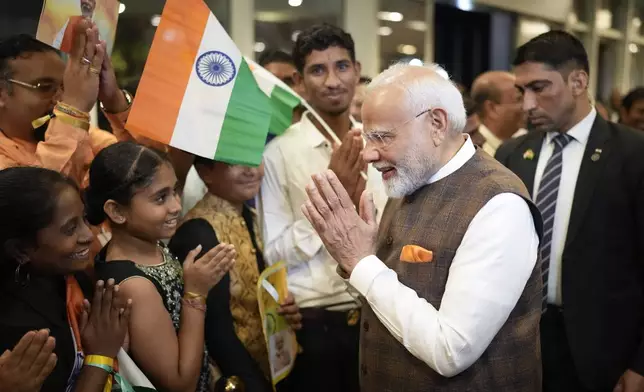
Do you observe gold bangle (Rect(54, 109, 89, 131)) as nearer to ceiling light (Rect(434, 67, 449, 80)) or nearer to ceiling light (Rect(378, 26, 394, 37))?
ceiling light (Rect(434, 67, 449, 80))

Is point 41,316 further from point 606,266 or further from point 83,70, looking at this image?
point 606,266

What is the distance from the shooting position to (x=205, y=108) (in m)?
2.07

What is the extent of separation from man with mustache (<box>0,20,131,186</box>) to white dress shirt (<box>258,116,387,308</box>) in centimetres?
69

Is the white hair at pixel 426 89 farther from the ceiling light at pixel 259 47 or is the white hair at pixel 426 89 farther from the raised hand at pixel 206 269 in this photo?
the ceiling light at pixel 259 47

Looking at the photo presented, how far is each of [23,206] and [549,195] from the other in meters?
1.66

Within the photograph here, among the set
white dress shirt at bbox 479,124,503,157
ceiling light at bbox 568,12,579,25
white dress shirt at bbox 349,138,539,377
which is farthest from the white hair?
ceiling light at bbox 568,12,579,25

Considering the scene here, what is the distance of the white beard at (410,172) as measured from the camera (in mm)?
1615

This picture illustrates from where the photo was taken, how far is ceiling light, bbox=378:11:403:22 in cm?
629

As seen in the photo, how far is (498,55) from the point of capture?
27.1 ft

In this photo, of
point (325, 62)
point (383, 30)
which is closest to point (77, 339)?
point (325, 62)

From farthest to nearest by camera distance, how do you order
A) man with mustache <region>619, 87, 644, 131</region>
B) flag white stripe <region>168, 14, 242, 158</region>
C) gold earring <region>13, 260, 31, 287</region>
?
1. man with mustache <region>619, 87, 644, 131</region>
2. flag white stripe <region>168, 14, 242, 158</region>
3. gold earring <region>13, 260, 31, 287</region>

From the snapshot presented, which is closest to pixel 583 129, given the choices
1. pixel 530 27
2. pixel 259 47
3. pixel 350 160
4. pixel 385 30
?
pixel 350 160

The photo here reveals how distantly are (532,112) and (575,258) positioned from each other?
53cm

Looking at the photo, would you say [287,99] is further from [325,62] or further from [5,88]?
[5,88]
